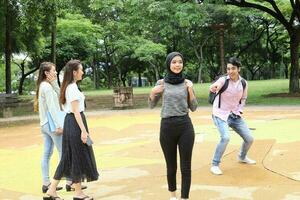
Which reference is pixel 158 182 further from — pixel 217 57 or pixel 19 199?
pixel 217 57

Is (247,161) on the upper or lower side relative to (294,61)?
lower

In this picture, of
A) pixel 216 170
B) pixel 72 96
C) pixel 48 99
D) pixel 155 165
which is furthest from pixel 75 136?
pixel 155 165

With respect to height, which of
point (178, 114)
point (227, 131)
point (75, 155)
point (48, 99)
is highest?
point (48, 99)

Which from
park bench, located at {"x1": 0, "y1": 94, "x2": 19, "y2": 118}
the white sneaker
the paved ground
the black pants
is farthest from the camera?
park bench, located at {"x1": 0, "y1": 94, "x2": 19, "y2": 118}

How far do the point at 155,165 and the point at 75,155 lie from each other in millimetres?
2521

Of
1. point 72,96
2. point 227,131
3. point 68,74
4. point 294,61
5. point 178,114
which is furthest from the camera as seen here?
point 294,61

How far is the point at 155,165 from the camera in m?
7.89

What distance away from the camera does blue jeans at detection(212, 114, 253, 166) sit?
697 centimetres

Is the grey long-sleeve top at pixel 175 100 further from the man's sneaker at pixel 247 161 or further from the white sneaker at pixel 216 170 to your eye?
the man's sneaker at pixel 247 161

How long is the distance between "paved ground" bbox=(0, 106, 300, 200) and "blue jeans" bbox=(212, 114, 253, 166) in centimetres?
27

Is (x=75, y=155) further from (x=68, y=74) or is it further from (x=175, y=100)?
(x=175, y=100)

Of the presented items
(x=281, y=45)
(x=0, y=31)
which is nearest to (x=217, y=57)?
(x=281, y=45)

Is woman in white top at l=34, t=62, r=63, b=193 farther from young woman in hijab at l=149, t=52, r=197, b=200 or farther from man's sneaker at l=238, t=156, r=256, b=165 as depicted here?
man's sneaker at l=238, t=156, r=256, b=165

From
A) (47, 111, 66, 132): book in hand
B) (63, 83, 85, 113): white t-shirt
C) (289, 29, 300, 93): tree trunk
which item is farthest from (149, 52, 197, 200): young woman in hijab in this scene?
(289, 29, 300, 93): tree trunk
